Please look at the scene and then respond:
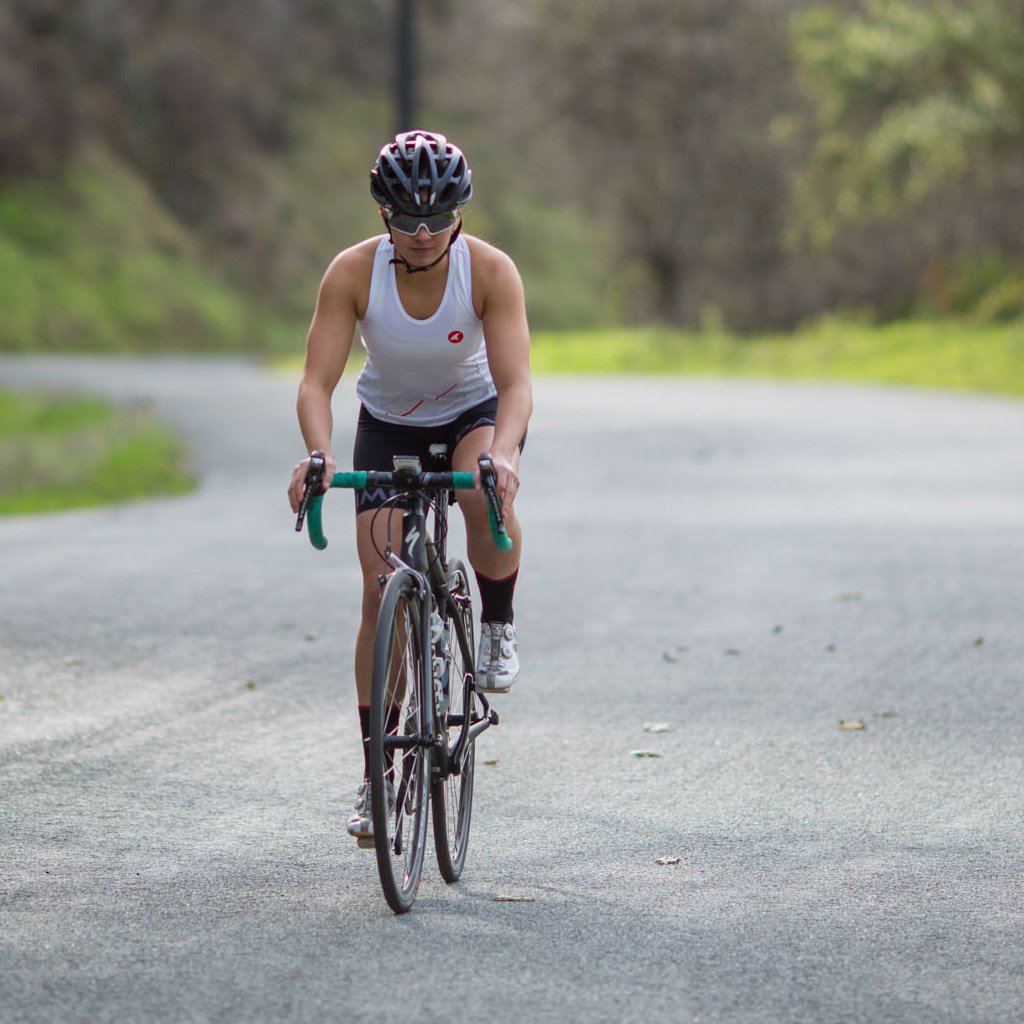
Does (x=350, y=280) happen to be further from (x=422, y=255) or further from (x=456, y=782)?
(x=456, y=782)

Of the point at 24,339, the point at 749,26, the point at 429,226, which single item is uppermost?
the point at 749,26

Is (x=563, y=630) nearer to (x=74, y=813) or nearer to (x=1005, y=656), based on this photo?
(x=1005, y=656)

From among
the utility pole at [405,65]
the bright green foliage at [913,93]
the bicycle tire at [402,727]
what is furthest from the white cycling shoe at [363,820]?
the bright green foliage at [913,93]

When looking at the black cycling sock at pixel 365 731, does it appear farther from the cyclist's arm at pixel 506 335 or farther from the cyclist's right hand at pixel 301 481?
the cyclist's arm at pixel 506 335

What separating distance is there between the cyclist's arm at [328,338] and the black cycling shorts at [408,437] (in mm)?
243

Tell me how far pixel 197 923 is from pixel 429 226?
74.0 inches

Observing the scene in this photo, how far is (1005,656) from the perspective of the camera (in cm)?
888

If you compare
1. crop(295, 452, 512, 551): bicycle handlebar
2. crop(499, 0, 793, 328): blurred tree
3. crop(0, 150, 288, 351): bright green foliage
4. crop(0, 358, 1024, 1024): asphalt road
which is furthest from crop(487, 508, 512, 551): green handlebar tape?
crop(0, 150, 288, 351): bright green foliage

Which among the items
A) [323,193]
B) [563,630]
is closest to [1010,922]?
[563,630]

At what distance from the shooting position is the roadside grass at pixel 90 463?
16.3 metres

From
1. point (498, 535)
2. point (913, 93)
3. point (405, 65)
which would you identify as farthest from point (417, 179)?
point (913, 93)

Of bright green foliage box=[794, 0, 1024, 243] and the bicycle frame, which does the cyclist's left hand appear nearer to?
the bicycle frame

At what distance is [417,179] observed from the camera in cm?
518

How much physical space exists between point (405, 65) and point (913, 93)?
385 inches
